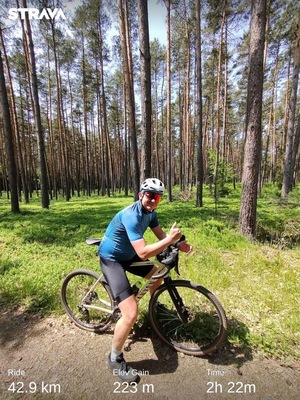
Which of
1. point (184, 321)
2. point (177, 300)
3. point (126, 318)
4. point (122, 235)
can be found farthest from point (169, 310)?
point (122, 235)

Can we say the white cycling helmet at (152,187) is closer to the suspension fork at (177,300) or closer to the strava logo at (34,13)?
the suspension fork at (177,300)

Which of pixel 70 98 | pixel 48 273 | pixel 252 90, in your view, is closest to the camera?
pixel 48 273

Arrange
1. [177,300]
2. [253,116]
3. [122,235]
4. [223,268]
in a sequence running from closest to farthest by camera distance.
Result: 1. [122,235]
2. [177,300]
3. [223,268]
4. [253,116]

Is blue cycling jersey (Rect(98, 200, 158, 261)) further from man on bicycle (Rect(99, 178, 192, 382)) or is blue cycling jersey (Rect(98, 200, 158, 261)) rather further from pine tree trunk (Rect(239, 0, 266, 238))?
pine tree trunk (Rect(239, 0, 266, 238))

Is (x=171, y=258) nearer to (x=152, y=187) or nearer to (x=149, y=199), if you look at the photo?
(x=149, y=199)

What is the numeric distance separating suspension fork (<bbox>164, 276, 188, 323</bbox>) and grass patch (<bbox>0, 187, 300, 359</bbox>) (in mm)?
702

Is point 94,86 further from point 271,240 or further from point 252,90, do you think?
point 271,240

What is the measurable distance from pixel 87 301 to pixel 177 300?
4.78 feet

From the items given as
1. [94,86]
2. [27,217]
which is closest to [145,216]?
[27,217]

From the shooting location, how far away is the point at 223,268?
15.2 feet

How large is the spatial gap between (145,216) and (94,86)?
71.8 feet

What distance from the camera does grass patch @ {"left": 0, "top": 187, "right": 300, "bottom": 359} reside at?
10.0ft

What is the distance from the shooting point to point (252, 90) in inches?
230

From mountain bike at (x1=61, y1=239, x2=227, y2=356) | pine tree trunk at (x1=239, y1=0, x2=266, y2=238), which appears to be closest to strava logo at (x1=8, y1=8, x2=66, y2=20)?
pine tree trunk at (x1=239, y1=0, x2=266, y2=238)
